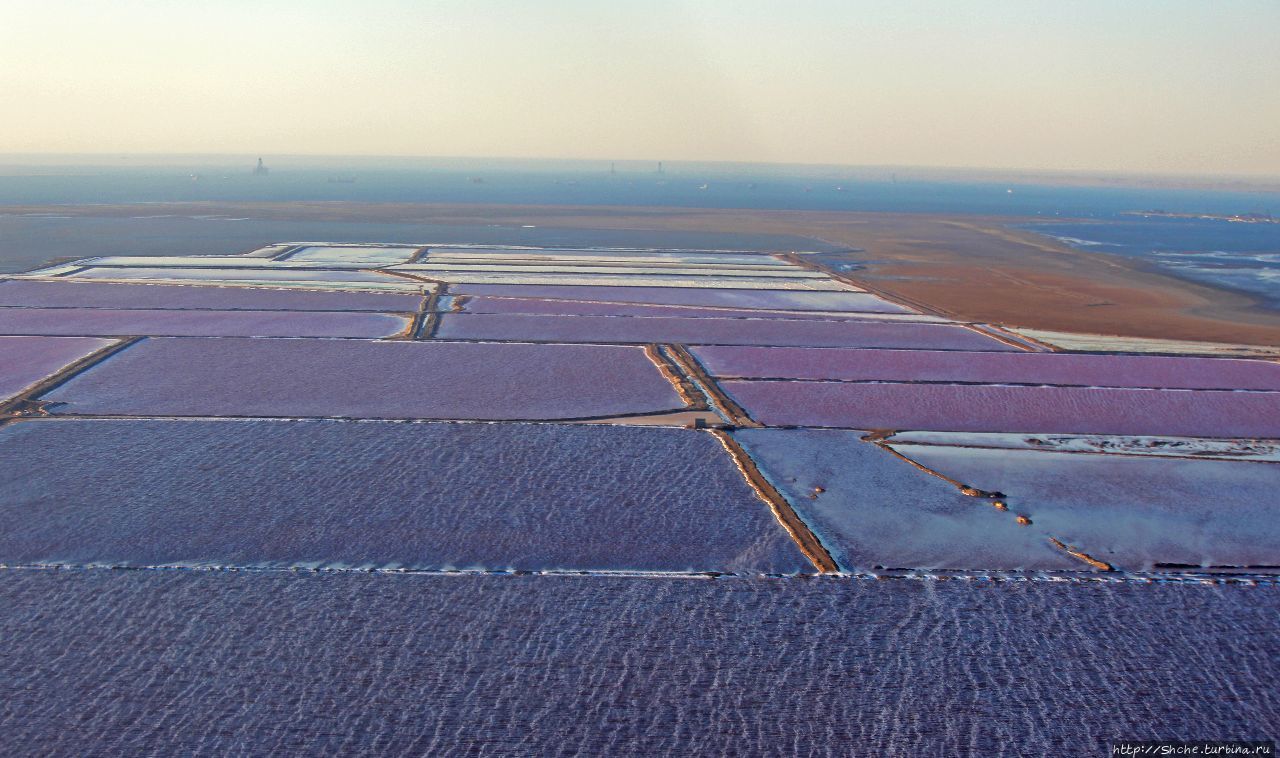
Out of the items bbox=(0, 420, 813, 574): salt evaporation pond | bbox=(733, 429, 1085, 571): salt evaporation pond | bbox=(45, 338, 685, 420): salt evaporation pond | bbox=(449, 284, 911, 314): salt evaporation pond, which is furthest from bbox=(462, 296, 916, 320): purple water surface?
bbox=(733, 429, 1085, 571): salt evaporation pond

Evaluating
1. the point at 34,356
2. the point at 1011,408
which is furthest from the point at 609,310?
the point at 34,356

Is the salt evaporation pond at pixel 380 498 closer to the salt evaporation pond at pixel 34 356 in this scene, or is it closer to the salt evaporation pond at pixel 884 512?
the salt evaporation pond at pixel 884 512

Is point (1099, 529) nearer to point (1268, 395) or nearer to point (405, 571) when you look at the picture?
point (405, 571)

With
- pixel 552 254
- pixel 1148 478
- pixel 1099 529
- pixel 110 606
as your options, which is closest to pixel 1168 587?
pixel 1099 529

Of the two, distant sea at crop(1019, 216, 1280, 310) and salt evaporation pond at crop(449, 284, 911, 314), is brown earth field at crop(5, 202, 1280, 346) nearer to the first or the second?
distant sea at crop(1019, 216, 1280, 310)

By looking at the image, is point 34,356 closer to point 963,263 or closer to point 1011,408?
point 1011,408
